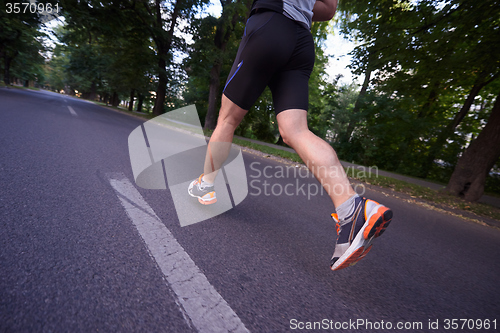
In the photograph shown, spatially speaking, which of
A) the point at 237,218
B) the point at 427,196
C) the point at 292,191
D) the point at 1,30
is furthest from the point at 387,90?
the point at 1,30

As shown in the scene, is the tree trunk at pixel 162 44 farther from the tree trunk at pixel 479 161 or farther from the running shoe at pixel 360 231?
the running shoe at pixel 360 231

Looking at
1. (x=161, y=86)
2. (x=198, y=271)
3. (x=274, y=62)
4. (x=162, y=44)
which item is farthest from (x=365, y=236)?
(x=161, y=86)

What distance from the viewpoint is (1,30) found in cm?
1836

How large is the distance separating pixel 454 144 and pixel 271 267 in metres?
15.2

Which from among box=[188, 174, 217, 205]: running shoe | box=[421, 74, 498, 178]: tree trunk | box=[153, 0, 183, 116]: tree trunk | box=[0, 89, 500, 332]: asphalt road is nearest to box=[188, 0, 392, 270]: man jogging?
box=[0, 89, 500, 332]: asphalt road

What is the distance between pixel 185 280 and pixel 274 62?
143 cm

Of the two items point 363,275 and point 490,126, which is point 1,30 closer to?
point 363,275

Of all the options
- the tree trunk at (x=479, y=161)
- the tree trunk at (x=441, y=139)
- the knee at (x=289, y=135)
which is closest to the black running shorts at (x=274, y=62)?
the knee at (x=289, y=135)

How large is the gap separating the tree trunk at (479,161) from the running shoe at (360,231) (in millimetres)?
6277

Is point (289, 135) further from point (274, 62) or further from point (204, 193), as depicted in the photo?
point (204, 193)

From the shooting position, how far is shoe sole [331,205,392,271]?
1.31m

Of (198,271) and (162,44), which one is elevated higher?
(162,44)

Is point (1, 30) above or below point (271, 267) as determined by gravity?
above

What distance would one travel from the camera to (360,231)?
1336mm
